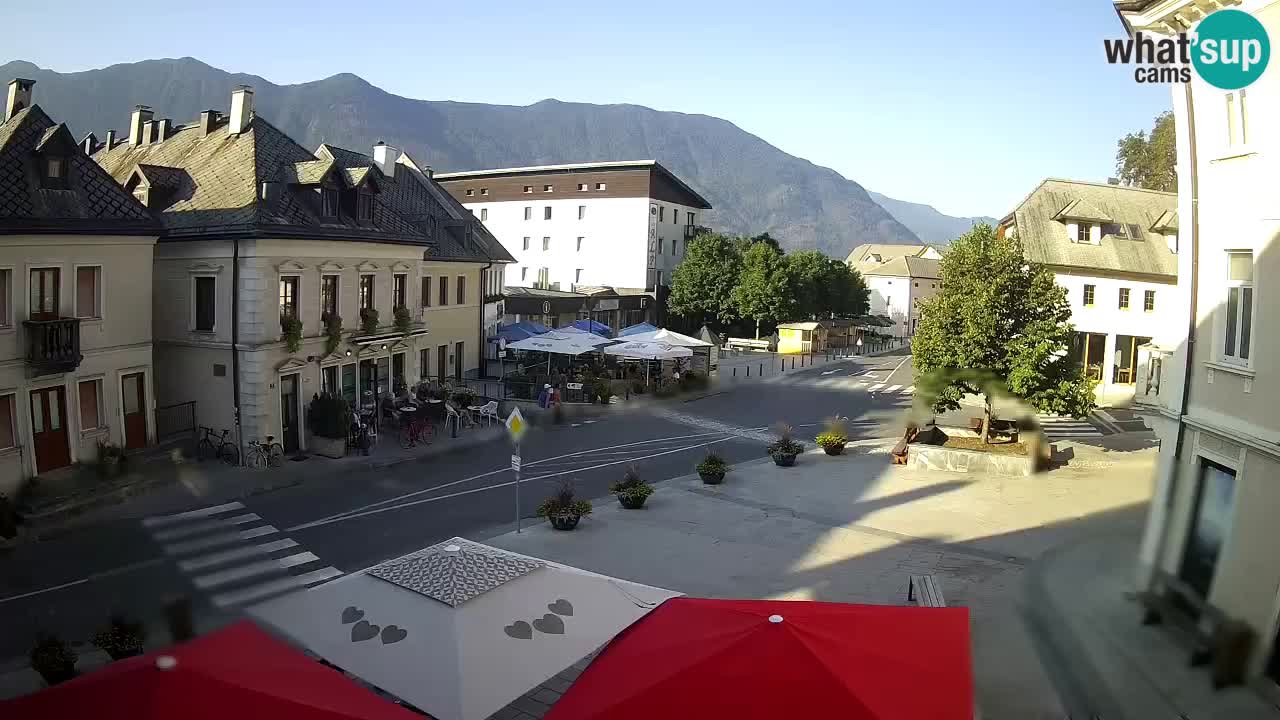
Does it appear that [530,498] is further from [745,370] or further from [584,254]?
[584,254]

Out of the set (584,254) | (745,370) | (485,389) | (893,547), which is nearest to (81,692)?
(893,547)

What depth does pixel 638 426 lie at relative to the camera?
104 ft

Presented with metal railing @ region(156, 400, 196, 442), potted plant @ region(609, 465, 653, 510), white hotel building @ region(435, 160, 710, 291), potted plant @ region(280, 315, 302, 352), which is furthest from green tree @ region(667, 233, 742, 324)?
potted plant @ region(609, 465, 653, 510)

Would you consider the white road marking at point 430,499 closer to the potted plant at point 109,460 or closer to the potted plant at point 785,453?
the potted plant at point 785,453

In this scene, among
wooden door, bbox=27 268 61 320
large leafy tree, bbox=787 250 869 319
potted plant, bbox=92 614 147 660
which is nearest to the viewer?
potted plant, bbox=92 614 147 660

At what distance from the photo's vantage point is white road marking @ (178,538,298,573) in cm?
1503

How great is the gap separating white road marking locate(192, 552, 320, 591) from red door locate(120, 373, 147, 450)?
8.22m

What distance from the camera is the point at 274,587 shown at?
14102 millimetres

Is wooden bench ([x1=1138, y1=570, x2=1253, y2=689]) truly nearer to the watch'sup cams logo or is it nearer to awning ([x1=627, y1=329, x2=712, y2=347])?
the watch'sup cams logo

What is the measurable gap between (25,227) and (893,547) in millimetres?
19030

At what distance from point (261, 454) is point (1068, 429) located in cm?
2776

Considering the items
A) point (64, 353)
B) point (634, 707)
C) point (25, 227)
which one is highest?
point (25, 227)

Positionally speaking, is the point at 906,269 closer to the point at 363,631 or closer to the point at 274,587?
the point at 274,587

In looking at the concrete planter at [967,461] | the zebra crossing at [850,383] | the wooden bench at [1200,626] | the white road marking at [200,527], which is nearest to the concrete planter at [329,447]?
the white road marking at [200,527]
